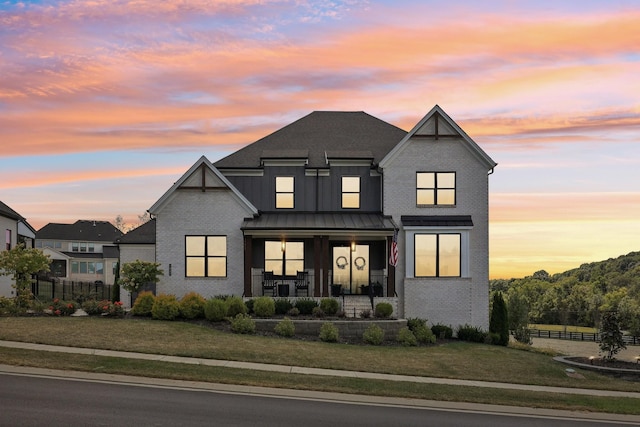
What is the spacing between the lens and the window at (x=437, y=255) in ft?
115

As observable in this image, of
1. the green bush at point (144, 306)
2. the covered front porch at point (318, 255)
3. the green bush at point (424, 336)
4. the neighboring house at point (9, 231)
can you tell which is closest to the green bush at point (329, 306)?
the covered front porch at point (318, 255)

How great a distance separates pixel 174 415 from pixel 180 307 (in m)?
15.7

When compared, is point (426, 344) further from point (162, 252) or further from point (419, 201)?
point (162, 252)

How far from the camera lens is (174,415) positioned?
14.4 metres

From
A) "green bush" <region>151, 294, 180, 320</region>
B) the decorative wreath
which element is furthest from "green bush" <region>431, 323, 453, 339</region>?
"green bush" <region>151, 294, 180, 320</region>

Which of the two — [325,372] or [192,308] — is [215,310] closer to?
[192,308]

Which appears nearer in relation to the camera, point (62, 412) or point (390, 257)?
point (62, 412)

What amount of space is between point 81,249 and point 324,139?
62.9 metres

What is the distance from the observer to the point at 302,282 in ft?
116

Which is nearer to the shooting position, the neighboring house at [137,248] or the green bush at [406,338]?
the green bush at [406,338]

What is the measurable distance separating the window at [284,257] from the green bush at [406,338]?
8.36 m

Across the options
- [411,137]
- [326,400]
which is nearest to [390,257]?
[411,137]

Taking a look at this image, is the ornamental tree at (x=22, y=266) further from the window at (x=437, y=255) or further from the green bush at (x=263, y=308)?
the window at (x=437, y=255)

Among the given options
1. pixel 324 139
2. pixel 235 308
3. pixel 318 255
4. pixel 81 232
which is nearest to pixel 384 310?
pixel 318 255
